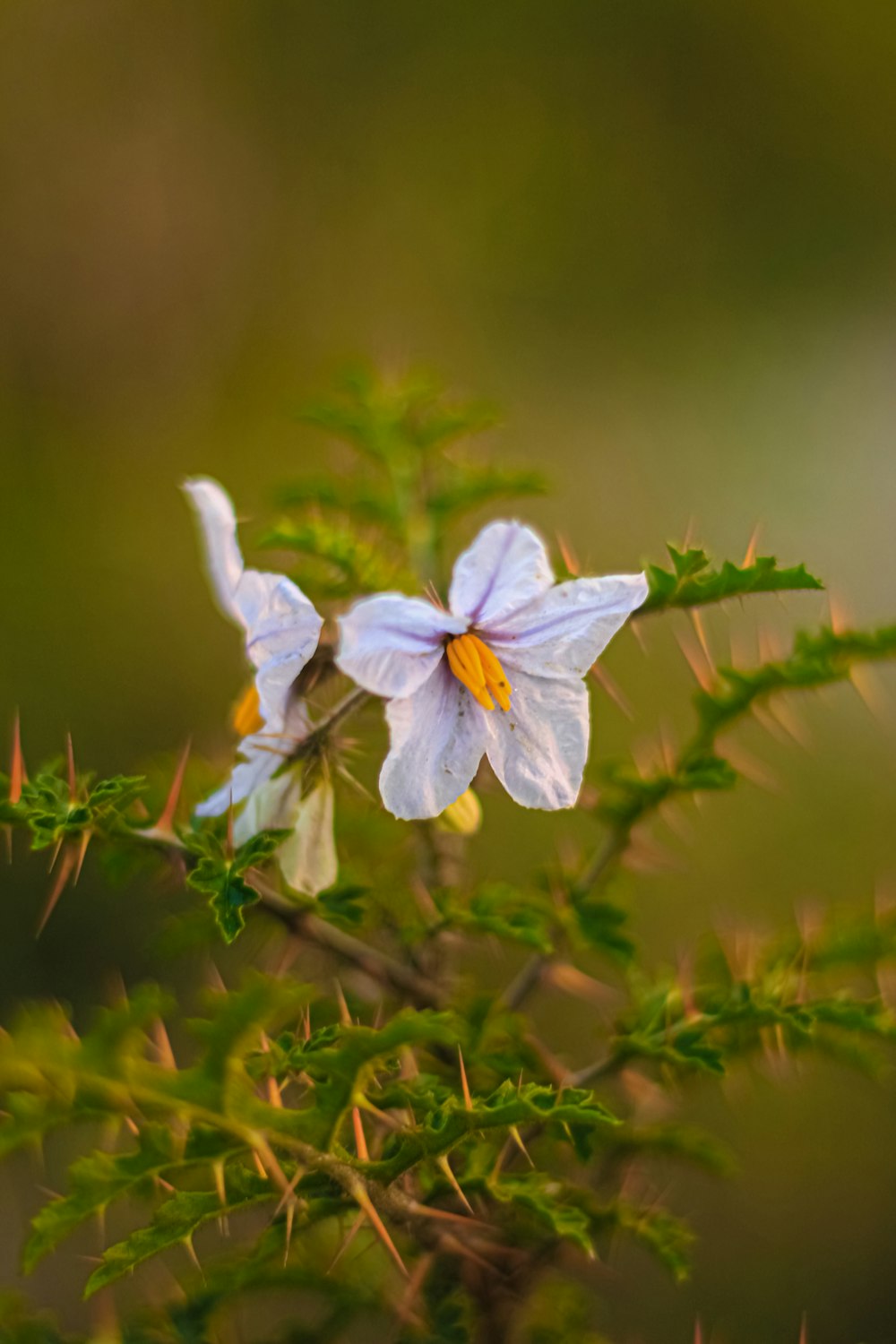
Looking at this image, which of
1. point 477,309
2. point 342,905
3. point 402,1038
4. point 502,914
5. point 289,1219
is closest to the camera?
point 402,1038

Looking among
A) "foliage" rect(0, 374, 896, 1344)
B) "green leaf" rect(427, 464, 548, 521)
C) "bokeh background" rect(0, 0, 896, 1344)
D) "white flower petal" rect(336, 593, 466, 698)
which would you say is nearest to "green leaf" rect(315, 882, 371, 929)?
"foliage" rect(0, 374, 896, 1344)

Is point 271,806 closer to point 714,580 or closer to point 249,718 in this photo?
point 249,718

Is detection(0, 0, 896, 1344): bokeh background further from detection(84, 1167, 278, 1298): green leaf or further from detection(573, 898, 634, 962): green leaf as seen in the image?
detection(84, 1167, 278, 1298): green leaf

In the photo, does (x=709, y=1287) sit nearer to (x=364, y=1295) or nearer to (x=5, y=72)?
(x=364, y=1295)

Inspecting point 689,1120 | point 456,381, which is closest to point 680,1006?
point 689,1120

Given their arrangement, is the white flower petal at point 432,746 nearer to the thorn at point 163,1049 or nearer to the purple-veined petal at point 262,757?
the purple-veined petal at point 262,757

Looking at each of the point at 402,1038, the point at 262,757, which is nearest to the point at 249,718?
the point at 262,757
